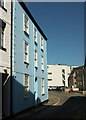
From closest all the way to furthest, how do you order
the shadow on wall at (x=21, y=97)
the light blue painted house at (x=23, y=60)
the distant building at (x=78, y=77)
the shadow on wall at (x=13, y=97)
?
the shadow on wall at (x=13, y=97) → the shadow on wall at (x=21, y=97) → the light blue painted house at (x=23, y=60) → the distant building at (x=78, y=77)

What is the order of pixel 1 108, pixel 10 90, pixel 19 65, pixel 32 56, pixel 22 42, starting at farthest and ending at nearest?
pixel 32 56 → pixel 22 42 → pixel 19 65 → pixel 10 90 → pixel 1 108

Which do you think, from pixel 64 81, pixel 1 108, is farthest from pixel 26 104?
pixel 64 81

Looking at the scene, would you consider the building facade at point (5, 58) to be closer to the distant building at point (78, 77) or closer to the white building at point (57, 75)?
the distant building at point (78, 77)

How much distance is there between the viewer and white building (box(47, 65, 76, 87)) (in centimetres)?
9275

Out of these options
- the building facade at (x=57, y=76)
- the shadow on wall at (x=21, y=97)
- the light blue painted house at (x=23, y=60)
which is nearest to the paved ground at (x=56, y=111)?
the shadow on wall at (x=21, y=97)

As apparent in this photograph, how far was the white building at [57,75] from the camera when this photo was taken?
3652 inches

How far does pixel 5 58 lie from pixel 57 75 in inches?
3248

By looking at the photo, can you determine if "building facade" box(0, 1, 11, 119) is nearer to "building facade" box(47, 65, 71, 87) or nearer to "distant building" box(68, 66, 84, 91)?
"distant building" box(68, 66, 84, 91)

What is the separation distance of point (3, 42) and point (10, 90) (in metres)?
2.86

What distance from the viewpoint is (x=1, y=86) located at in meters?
11.7

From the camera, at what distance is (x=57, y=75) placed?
93.8m

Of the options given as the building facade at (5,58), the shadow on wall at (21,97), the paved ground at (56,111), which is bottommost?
the paved ground at (56,111)

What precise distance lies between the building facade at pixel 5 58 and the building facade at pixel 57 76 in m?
80.6

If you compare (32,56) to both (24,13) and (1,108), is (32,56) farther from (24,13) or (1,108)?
(1,108)
